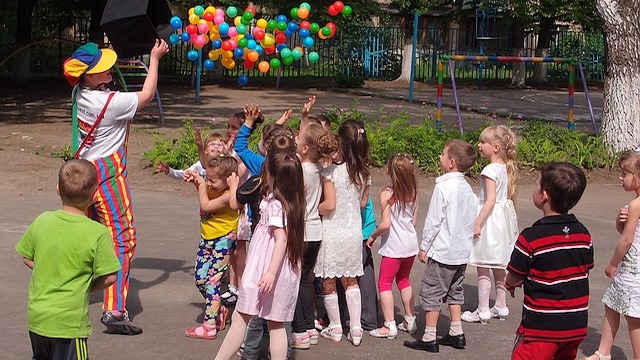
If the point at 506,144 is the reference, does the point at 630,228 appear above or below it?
below

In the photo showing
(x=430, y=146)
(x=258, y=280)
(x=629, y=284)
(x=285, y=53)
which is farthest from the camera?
(x=430, y=146)

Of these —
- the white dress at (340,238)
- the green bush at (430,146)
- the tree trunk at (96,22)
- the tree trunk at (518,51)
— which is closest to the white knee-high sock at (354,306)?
the white dress at (340,238)

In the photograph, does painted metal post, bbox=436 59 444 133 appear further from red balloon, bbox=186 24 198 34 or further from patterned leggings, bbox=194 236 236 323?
patterned leggings, bbox=194 236 236 323

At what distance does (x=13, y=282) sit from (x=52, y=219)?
343 centimetres

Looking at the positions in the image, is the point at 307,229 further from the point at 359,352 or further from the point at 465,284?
the point at 465,284

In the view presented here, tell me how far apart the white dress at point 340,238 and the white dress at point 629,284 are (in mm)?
1673

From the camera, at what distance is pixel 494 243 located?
7.16 meters

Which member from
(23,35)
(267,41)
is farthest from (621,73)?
(23,35)

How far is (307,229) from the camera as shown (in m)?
6.02

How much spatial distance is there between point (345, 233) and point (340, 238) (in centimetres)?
5

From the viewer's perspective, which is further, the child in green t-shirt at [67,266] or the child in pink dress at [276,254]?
the child in pink dress at [276,254]

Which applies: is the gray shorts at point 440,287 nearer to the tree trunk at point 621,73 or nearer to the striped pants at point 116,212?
the striped pants at point 116,212

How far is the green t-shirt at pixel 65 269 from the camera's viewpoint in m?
4.46

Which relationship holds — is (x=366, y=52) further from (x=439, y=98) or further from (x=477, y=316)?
(x=477, y=316)
